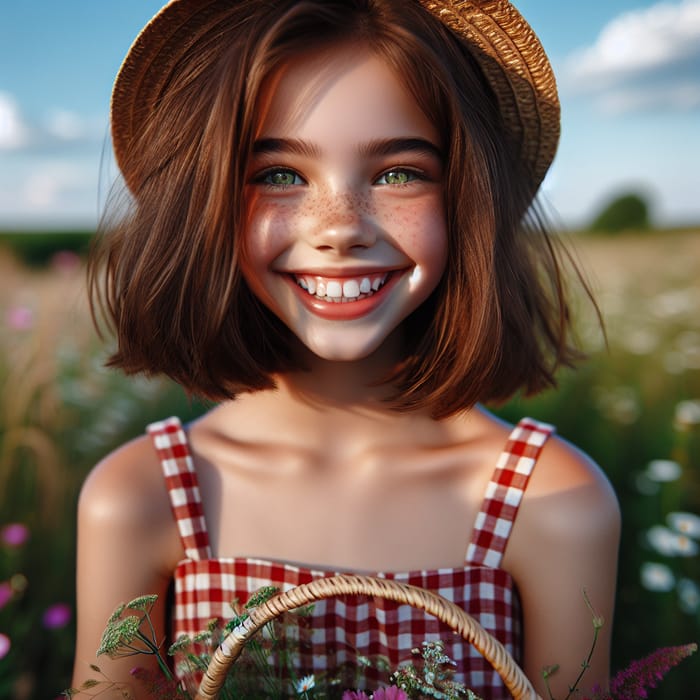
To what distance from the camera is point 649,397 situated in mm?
2752

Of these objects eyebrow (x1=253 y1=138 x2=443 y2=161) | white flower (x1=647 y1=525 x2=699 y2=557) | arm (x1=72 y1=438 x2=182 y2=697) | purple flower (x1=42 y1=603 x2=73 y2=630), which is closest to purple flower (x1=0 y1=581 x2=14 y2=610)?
purple flower (x1=42 y1=603 x2=73 y2=630)

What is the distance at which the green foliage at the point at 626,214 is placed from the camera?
15.2 feet

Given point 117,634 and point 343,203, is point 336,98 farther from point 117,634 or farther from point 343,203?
point 117,634

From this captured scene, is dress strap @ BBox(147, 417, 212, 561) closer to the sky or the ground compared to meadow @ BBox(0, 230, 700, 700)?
closer to the sky

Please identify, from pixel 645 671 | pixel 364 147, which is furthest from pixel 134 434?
pixel 645 671

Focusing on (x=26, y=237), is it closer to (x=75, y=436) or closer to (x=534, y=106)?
(x=75, y=436)

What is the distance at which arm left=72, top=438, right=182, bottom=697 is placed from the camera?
126cm

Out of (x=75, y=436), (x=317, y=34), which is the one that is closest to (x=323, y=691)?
(x=317, y=34)

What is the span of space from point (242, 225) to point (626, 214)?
4.00 meters

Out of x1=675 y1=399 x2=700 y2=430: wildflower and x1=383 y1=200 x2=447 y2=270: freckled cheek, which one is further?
x1=675 y1=399 x2=700 y2=430: wildflower

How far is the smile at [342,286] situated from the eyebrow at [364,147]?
183 mm

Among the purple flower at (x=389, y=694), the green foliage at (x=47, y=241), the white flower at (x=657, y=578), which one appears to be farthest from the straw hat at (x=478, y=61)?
the green foliage at (x=47, y=241)

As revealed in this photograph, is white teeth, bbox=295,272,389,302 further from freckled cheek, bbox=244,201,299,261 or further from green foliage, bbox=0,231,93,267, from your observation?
green foliage, bbox=0,231,93,267

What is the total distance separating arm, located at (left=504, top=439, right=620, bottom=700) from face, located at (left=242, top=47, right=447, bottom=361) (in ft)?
1.31
